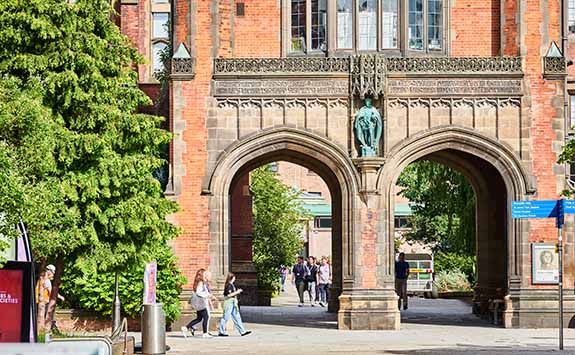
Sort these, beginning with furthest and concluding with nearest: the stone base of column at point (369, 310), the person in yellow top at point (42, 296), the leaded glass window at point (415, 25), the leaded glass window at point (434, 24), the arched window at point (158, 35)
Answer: the arched window at point (158, 35) < the leaded glass window at point (434, 24) < the leaded glass window at point (415, 25) < the stone base of column at point (369, 310) < the person in yellow top at point (42, 296)

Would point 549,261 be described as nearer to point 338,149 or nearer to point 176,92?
point 338,149

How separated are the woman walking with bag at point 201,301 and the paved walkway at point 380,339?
343 millimetres

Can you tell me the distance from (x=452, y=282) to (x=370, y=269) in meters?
18.1

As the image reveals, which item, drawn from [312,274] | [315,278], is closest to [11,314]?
[315,278]

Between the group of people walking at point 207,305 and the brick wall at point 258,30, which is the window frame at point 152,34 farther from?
the group of people walking at point 207,305

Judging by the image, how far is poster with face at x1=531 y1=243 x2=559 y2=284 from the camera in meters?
31.5

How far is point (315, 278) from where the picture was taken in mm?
45906

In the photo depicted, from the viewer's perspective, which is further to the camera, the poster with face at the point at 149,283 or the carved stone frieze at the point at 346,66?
the carved stone frieze at the point at 346,66

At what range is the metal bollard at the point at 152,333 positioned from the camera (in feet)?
79.2

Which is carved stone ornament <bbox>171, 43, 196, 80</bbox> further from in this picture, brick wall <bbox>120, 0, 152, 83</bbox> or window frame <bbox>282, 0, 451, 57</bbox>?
brick wall <bbox>120, 0, 152, 83</bbox>

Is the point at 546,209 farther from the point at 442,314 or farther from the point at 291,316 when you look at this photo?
the point at 291,316

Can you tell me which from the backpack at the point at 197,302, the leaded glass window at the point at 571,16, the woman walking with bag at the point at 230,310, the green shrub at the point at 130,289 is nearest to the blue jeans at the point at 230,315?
the woman walking with bag at the point at 230,310

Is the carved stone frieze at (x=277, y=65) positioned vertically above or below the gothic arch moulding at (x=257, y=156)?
above

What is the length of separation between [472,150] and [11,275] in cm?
1842
